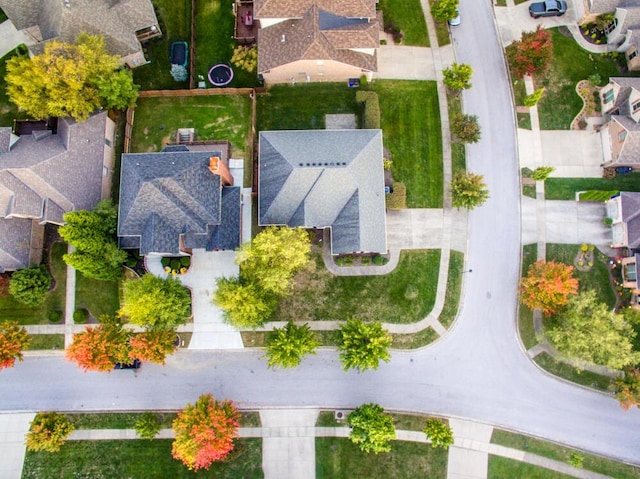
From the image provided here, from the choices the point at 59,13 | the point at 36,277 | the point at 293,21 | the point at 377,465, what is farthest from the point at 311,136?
the point at 377,465

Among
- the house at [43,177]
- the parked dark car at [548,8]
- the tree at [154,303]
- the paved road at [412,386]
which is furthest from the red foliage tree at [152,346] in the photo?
the parked dark car at [548,8]

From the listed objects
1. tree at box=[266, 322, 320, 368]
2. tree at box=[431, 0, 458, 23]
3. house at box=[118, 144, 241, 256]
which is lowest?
tree at box=[266, 322, 320, 368]

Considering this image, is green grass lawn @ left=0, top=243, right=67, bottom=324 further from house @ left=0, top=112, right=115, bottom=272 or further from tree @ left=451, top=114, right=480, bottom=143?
tree @ left=451, top=114, right=480, bottom=143

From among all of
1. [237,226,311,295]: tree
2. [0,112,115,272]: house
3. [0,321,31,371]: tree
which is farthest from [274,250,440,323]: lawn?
[0,321,31,371]: tree

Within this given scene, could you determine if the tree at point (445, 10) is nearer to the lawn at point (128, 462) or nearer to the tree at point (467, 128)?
the tree at point (467, 128)

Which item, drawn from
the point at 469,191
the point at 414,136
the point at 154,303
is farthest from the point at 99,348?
the point at 414,136

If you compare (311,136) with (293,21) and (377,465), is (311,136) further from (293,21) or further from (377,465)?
(377,465)

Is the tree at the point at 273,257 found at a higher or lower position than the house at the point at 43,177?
lower

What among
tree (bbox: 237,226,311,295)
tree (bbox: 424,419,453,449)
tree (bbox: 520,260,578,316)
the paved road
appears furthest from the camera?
the paved road
